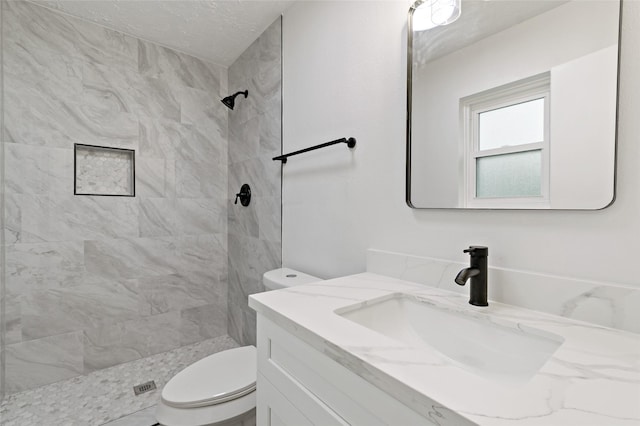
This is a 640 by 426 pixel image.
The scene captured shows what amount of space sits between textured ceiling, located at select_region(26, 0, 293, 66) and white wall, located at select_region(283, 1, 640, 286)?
0.79ft

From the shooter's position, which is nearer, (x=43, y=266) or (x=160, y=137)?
(x=43, y=266)

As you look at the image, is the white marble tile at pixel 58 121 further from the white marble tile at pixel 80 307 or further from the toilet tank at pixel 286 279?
the toilet tank at pixel 286 279

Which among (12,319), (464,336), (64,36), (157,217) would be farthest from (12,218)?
(464,336)

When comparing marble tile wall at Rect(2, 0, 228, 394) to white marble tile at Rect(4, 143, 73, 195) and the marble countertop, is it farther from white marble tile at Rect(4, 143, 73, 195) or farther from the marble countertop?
the marble countertop

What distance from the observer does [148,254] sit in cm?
201

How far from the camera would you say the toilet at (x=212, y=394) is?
1060mm

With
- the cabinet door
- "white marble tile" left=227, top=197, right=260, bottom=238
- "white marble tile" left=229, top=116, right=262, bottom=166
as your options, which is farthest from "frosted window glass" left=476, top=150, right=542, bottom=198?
"white marble tile" left=227, top=197, right=260, bottom=238

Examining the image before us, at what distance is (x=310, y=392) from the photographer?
0.63 metres

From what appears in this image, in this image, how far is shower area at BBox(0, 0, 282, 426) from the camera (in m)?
1.61

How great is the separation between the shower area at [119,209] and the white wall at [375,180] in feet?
0.86

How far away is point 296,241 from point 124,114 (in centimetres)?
146

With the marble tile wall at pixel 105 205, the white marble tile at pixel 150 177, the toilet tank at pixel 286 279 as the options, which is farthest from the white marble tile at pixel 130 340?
the toilet tank at pixel 286 279

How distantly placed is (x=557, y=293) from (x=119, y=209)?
2.26 meters

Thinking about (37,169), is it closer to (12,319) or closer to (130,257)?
(130,257)
